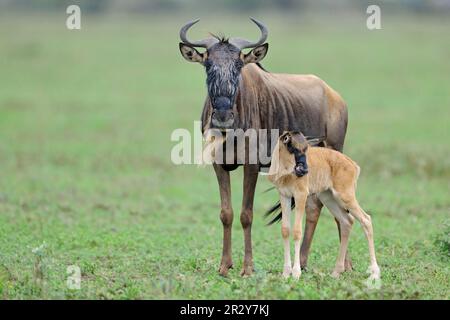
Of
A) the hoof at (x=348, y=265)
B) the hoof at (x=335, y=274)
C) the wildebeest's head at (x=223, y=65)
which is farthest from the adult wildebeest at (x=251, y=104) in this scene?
the hoof at (x=335, y=274)

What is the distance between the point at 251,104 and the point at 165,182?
7.36 m

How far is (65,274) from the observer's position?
9516mm

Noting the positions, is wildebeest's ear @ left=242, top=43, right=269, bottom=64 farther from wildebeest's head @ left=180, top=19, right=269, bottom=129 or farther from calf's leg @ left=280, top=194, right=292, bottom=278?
calf's leg @ left=280, top=194, right=292, bottom=278

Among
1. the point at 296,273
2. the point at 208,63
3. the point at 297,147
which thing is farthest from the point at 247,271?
the point at 208,63

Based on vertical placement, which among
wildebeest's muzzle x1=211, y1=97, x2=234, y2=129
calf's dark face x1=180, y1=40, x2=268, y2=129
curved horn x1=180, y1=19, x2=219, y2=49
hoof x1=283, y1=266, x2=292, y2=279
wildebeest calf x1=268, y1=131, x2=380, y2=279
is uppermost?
curved horn x1=180, y1=19, x2=219, y2=49

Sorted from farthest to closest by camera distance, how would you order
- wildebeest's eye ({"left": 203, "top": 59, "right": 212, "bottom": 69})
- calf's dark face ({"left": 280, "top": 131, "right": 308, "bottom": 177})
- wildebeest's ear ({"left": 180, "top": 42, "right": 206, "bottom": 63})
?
wildebeest's ear ({"left": 180, "top": 42, "right": 206, "bottom": 63}) < wildebeest's eye ({"left": 203, "top": 59, "right": 212, "bottom": 69}) < calf's dark face ({"left": 280, "top": 131, "right": 308, "bottom": 177})

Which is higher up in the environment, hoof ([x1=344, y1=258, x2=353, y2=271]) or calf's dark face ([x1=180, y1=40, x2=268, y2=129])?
calf's dark face ([x1=180, y1=40, x2=268, y2=129])

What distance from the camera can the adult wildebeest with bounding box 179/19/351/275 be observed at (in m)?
9.46

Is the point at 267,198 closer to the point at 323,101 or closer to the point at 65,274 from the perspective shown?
the point at 323,101

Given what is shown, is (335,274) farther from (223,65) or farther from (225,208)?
(223,65)

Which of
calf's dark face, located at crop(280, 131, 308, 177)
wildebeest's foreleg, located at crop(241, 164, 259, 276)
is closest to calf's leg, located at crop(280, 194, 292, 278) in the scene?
calf's dark face, located at crop(280, 131, 308, 177)

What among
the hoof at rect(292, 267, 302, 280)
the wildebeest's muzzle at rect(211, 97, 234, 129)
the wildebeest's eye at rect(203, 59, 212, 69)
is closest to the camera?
the hoof at rect(292, 267, 302, 280)

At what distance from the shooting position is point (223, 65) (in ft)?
31.1
